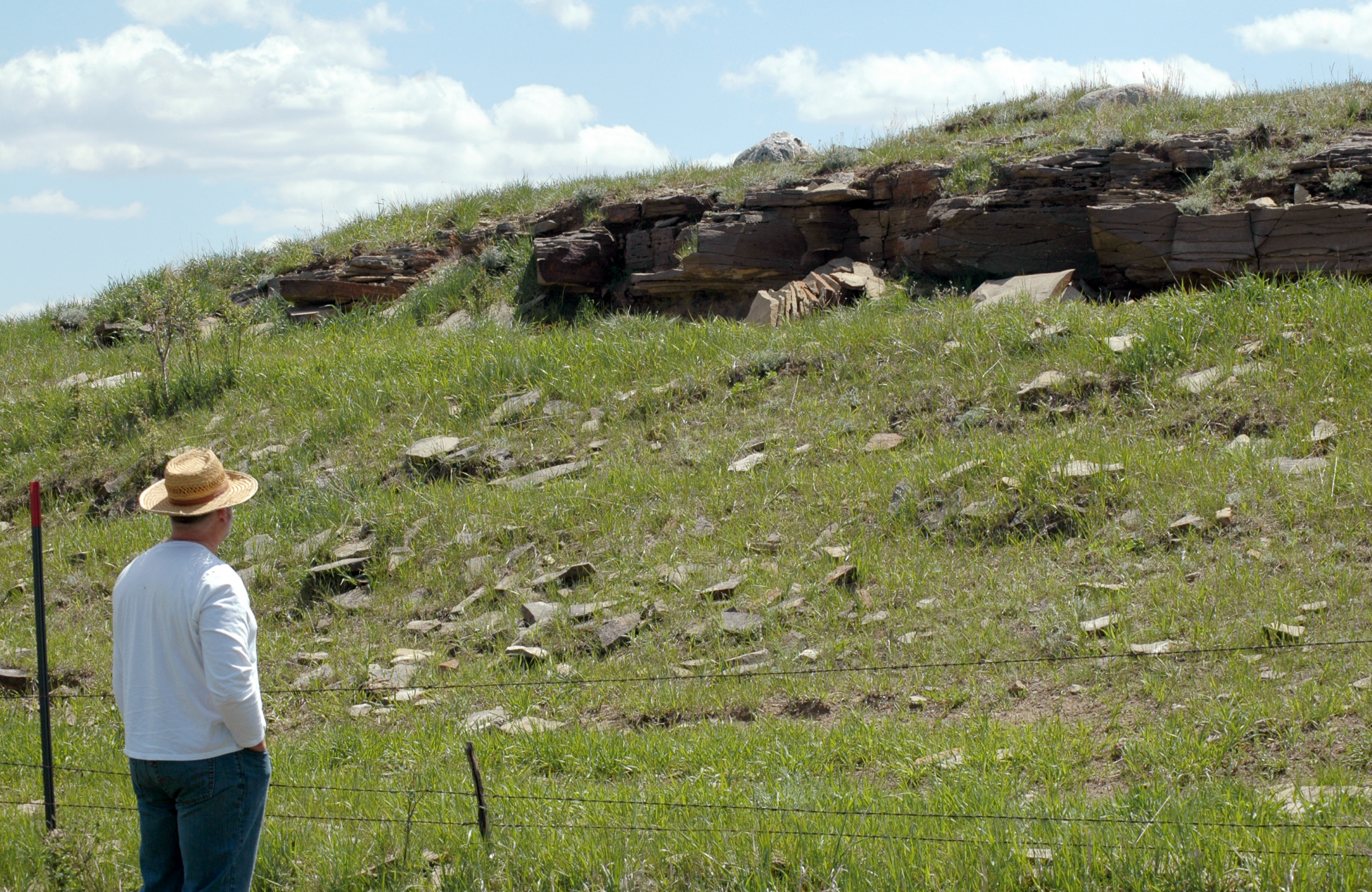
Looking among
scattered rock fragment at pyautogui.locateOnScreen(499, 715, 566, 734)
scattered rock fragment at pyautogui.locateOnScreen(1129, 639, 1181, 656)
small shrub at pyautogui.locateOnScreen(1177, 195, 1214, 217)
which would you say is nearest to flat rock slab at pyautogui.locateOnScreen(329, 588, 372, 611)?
scattered rock fragment at pyautogui.locateOnScreen(499, 715, 566, 734)

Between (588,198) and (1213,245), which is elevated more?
(588,198)

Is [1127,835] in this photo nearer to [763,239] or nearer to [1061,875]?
[1061,875]

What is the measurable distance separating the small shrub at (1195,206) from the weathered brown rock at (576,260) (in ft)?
25.5

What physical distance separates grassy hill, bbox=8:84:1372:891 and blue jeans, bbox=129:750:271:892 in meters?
0.80

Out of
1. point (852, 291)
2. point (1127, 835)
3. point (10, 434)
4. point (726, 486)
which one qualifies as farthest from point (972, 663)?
point (10, 434)

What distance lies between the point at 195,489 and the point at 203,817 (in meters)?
1.03

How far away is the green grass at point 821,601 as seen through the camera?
3.96 metres

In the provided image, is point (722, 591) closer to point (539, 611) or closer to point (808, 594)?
point (808, 594)

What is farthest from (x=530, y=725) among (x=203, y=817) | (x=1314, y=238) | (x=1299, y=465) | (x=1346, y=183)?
(x=1346, y=183)

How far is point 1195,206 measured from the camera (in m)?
10.6

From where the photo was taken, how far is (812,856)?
373 cm

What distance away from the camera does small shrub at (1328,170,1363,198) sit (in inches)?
401

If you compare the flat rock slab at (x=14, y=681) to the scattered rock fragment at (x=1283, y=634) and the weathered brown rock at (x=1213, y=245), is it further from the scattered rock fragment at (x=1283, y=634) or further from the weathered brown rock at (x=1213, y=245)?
the weathered brown rock at (x=1213, y=245)

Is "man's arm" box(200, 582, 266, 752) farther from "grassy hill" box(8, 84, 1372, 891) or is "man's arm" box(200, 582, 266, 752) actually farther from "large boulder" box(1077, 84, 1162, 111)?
"large boulder" box(1077, 84, 1162, 111)
